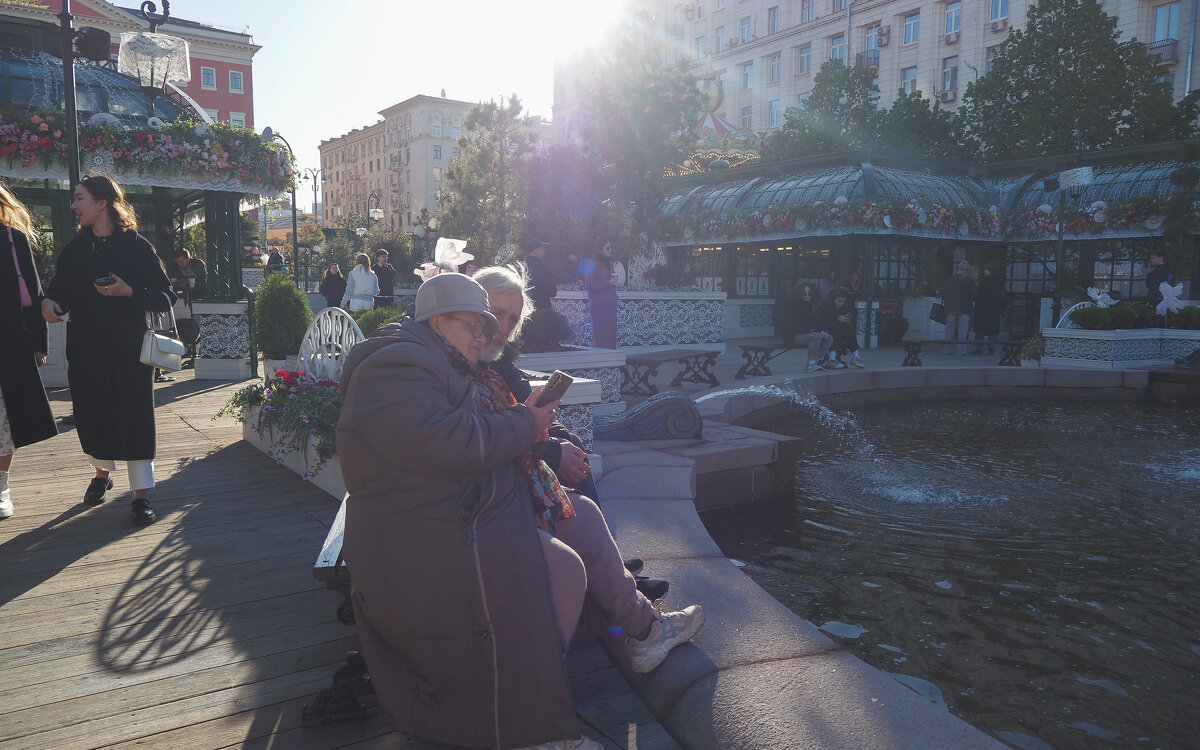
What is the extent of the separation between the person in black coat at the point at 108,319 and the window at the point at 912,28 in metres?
47.9

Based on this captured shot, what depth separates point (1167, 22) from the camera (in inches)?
1358

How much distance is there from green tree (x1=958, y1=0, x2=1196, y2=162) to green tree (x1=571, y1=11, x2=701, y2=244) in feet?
50.3

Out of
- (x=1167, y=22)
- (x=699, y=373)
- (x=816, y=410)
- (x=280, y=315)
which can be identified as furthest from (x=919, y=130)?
(x=280, y=315)

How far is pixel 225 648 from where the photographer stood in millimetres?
2973

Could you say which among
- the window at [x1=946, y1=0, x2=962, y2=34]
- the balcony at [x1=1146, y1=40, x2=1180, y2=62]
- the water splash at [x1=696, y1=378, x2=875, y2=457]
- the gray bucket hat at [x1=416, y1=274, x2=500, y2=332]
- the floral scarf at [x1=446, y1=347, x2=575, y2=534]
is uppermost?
the window at [x1=946, y1=0, x2=962, y2=34]

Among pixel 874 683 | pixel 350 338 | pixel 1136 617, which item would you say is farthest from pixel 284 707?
pixel 1136 617

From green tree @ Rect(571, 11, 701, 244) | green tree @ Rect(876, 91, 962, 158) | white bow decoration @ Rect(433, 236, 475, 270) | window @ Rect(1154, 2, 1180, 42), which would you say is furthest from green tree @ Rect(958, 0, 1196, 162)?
white bow decoration @ Rect(433, 236, 475, 270)

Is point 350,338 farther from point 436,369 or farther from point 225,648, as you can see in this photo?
point 436,369

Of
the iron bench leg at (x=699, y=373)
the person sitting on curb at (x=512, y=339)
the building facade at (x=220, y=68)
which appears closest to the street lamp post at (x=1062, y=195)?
the iron bench leg at (x=699, y=373)

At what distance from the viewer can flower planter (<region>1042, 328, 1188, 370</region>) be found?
12383 mm

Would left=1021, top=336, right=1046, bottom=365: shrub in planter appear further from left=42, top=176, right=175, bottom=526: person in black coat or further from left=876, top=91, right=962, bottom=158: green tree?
left=876, top=91, right=962, bottom=158: green tree

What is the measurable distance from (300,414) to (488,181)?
1426 cm

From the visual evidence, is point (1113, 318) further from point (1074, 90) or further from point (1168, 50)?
point (1168, 50)

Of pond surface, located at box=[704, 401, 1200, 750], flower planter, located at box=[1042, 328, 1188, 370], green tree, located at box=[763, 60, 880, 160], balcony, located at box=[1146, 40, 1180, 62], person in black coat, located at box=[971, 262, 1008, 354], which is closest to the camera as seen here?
pond surface, located at box=[704, 401, 1200, 750]
